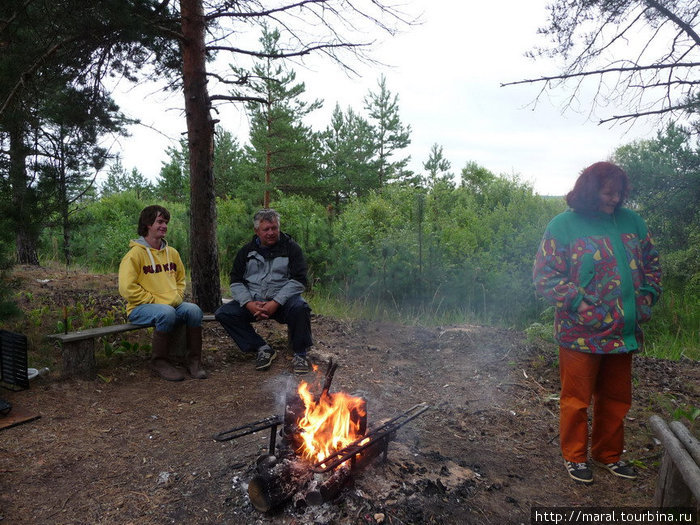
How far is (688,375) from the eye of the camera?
14.6ft

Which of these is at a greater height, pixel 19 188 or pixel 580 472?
pixel 19 188

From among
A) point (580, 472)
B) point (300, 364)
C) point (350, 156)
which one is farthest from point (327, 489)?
point (350, 156)

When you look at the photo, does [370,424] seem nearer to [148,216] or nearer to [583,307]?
[583,307]

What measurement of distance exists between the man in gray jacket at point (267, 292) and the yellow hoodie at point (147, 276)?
54 cm

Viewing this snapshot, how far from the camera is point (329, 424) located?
272 centimetres

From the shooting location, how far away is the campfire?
2.22m

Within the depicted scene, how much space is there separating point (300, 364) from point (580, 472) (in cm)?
252

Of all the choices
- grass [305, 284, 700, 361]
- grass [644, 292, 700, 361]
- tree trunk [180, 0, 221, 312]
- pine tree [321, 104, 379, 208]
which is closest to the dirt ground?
tree trunk [180, 0, 221, 312]

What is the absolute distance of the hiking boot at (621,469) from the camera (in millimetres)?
2791

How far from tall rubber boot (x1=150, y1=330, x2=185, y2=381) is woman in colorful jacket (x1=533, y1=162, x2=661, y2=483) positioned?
321 centimetres

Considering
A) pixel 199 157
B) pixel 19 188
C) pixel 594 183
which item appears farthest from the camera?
pixel 199 157

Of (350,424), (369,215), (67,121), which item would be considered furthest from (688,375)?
(369,215)

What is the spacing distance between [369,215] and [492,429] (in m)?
9.92

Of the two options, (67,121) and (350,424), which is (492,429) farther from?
(67,121)
